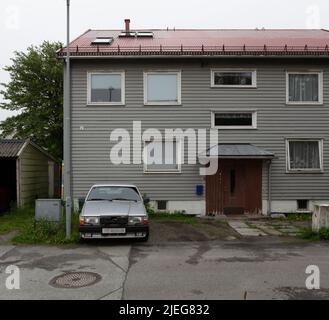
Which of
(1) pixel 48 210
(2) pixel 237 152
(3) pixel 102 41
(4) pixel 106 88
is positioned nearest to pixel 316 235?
(2) pixel 237 152

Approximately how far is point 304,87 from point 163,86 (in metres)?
5.80

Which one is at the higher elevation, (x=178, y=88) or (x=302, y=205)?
(x=178, y=88)

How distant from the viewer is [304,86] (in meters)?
16.4

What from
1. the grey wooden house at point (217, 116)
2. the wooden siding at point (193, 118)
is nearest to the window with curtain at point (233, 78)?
the grey wooden house at point (217, 116)

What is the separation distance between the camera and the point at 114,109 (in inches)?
630

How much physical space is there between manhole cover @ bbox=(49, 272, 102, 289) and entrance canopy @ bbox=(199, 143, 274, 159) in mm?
8521

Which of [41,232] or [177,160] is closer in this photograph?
[41,232]

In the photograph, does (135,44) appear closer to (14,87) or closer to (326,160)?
(326,160)

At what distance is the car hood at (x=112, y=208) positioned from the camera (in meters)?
10.1

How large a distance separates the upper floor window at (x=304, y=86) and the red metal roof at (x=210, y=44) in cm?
92

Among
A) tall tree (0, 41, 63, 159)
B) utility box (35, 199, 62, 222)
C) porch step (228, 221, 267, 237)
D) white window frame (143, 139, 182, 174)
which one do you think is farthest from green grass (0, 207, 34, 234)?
tall tree (0, 41, 63, 159)

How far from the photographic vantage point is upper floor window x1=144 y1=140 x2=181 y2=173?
16.0 metres

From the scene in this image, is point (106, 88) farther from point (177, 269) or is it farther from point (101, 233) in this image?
point (177, 269)

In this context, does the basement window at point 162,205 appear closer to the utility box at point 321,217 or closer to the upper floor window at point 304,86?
the utility box at point 321,217
